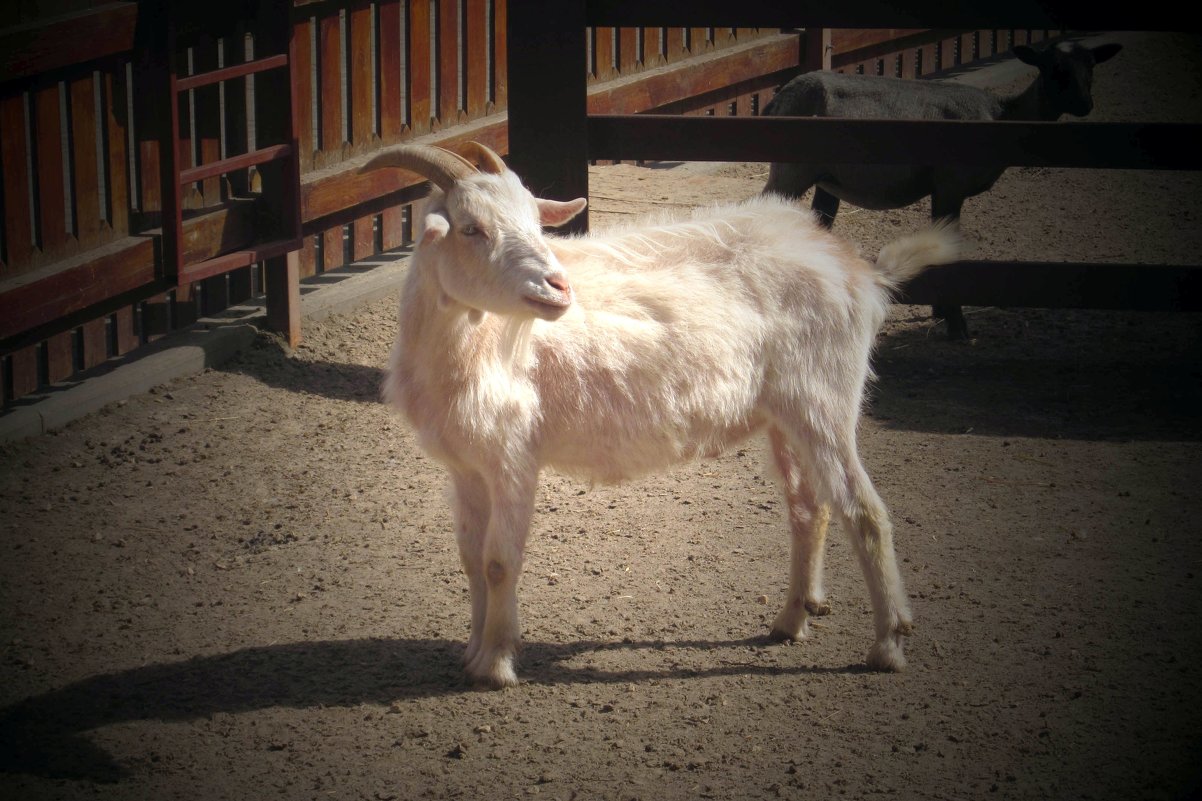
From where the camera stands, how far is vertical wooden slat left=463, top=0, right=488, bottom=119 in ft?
30.2

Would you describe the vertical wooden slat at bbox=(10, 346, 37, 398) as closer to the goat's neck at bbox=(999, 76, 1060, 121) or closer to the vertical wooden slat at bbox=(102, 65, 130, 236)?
the vertical wooden slat at bbox=(102, 65, 130, 236)

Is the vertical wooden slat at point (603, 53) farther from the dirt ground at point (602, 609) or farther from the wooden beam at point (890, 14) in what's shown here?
the dirt ground at point (602, 609)

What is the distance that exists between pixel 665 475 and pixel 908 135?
2090 mm

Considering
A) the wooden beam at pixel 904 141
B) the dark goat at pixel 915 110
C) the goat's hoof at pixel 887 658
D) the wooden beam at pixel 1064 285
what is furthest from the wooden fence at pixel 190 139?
the goat's hoof at pixel 887 658

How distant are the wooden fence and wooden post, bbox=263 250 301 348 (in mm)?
264

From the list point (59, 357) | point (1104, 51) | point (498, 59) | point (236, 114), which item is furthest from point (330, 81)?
point (1104, 51)

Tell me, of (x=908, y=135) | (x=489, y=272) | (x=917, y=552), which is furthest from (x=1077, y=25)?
(x=489, y=272)

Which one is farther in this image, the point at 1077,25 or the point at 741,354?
the point at 1077,25

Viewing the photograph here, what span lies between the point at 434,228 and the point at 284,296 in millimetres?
3588

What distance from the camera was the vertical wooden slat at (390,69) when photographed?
27.8ft

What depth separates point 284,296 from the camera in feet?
24.1

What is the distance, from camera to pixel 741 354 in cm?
448

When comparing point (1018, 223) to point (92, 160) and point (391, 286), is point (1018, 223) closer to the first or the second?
point (391, 286)

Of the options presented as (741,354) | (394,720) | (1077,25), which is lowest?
(394,720)
